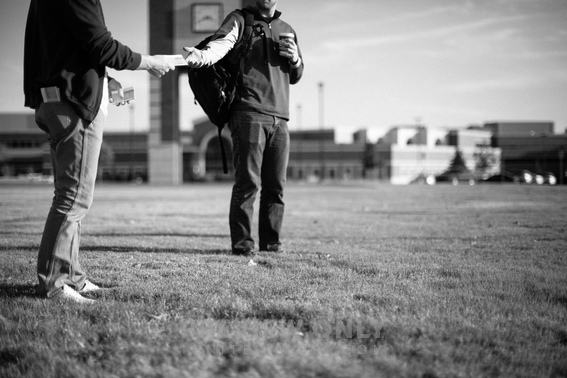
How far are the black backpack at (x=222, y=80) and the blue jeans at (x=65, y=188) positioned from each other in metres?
1.59

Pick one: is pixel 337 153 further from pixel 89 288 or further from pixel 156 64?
pixel 89 288

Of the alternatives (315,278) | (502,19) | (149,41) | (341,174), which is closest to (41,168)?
(341,174)

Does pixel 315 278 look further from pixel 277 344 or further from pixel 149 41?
pixel 149 41

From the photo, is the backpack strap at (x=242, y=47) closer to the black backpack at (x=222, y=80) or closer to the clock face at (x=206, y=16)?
the black backpack at (x=222, y=80)

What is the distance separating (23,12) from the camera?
5.40 metres

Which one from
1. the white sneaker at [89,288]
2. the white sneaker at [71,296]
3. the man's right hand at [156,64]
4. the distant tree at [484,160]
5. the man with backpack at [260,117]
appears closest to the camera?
the white sneaker at [71,296]

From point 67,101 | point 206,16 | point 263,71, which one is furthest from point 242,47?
point 206,16

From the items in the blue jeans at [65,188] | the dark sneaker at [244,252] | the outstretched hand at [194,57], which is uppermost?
the outstretched hand at [194,57]

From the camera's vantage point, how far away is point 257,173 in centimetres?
460

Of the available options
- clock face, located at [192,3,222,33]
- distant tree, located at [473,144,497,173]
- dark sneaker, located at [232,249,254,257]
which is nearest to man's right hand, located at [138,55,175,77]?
dark sneaker, located at [232,249,254,257]

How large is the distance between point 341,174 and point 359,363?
81.4 m

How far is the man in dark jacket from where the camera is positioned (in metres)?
2.80

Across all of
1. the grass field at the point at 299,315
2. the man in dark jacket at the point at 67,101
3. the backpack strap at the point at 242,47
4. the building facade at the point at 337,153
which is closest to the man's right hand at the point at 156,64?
the man in dark jacket at the point at 67,101

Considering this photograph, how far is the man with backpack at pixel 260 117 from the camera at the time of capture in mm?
4500
